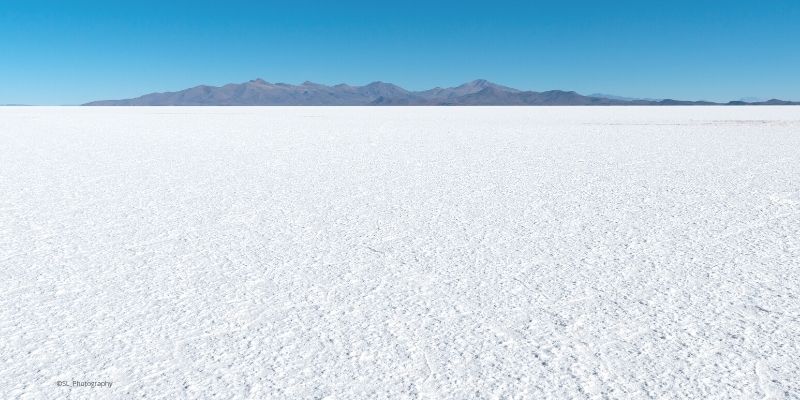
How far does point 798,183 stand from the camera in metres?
5.96

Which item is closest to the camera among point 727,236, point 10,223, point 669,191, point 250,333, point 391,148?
point 250,333

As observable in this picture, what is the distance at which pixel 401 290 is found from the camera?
2.66 m

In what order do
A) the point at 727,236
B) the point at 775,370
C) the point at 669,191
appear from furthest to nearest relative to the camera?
the point at 669,191
the point at 727,236
the point at 775,370

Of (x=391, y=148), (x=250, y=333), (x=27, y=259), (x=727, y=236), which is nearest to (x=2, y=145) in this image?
(x=391, y=148)

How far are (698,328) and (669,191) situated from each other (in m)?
3.60

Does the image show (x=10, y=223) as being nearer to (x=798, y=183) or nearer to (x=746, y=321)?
(x=746, y=321)

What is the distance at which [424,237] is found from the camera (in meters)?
3.67

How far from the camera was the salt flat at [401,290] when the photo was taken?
183 centimetres

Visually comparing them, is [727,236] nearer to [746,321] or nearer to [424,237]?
[746,321]

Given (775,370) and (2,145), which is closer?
(775,370)

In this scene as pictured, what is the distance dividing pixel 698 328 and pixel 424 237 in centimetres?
178

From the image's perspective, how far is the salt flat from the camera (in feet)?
6.02

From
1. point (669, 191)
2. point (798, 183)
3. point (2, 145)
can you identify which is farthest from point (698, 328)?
point (2, 145)

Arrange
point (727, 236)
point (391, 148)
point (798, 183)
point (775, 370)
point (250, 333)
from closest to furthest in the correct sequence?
point (775, 370)
point (250, 333)
point (727, 236)
point (798, 183)
point (391, 148)
